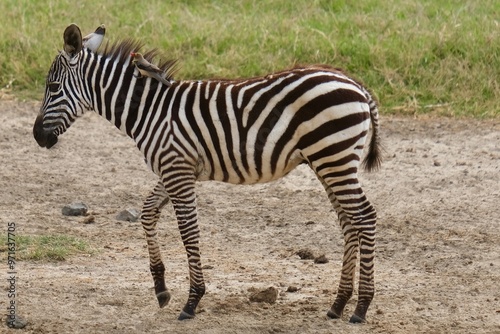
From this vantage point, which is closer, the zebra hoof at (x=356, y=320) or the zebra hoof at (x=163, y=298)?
the zebra hoof at (x=356, y=320)

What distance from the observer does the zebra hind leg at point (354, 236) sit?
6.89 meters

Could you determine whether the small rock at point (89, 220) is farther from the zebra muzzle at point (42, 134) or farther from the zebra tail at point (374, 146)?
the zebra tail at point (374, 146)

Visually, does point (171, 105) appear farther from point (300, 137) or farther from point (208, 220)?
point (208, 220)

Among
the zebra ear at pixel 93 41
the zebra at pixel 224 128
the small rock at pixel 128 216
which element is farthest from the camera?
the small rock at pixel 128 216

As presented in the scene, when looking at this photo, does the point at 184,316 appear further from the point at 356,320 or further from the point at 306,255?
the point at 306,255

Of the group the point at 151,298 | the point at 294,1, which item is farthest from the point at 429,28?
the point at 151,298

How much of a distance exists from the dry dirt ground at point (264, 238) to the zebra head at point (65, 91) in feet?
3.76

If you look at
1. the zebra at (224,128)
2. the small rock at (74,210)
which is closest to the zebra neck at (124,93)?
the zebra at (224,128)

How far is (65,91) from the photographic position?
737 cm

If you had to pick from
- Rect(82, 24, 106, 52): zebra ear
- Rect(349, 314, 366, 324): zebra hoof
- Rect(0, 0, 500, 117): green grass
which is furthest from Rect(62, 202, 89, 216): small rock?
Rect(349, 314, 366, 324): zebra hoof

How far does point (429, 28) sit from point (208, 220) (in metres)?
4.88

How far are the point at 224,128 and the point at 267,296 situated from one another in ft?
3.98

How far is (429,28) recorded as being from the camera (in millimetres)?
13008

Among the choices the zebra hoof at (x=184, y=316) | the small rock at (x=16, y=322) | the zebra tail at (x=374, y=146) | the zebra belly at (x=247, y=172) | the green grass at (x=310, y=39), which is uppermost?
the green grass at (x=310, y=39)
